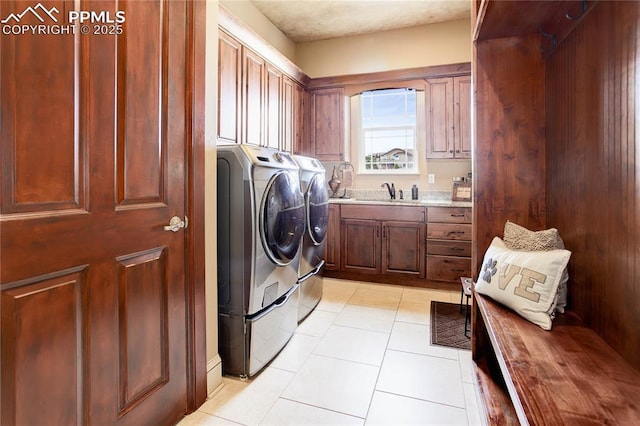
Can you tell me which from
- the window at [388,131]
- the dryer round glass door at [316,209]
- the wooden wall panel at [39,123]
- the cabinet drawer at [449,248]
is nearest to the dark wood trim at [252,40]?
the window at [388,131]

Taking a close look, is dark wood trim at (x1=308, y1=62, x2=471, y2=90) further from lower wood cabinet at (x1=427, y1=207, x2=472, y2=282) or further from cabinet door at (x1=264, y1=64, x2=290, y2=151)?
lower wood cabinet at (x1=427, y1=207, x2=472, y2=282)

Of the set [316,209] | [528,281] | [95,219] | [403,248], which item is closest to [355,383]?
[528,281]

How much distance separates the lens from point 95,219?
1.11 meters


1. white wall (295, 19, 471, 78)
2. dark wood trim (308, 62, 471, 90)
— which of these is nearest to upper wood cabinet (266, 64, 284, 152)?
dark wood trim (308, 62, 471, 90)

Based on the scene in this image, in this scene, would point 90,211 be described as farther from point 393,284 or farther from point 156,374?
point 393,284

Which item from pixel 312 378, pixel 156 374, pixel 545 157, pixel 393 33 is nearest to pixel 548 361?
pixel 545 157

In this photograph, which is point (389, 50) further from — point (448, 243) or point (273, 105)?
point (448, 243)

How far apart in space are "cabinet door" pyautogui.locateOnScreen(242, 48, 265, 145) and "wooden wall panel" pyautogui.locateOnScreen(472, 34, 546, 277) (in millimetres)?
1925

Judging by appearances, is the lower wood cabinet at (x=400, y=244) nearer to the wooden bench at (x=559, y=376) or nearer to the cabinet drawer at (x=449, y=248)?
the cabinet drawer at (x=449, y=248)

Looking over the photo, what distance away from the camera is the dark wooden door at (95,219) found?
36.3 inches

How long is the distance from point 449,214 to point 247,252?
7.63 feet

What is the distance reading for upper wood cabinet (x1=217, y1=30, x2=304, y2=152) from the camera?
8.71 feet

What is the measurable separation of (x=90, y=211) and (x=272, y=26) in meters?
3.65

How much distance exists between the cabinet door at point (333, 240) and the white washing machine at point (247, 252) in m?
1.75
